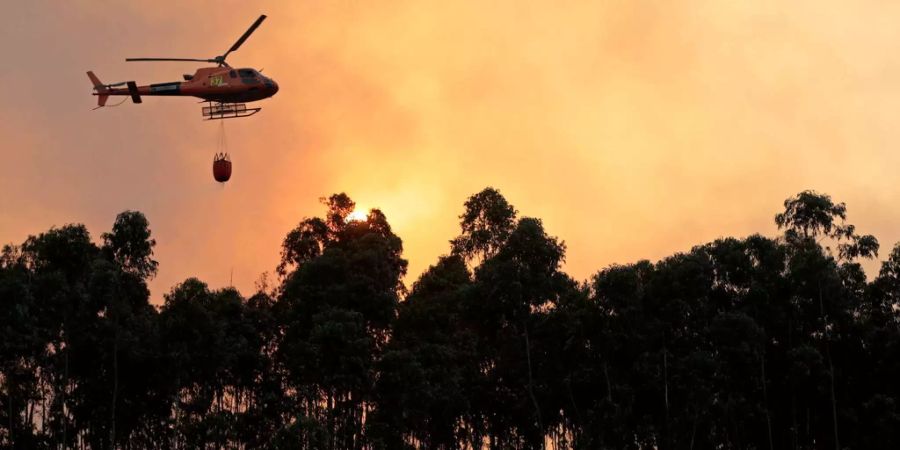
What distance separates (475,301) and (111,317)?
918 inches

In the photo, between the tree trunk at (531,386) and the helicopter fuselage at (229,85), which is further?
the tree trunk at (531,386)

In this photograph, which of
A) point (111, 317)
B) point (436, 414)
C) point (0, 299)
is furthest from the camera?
point (436, 414)

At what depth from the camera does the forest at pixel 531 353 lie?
67938 mm

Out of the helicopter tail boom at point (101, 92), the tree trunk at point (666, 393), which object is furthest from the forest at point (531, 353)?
the helicopter tail boom at point (101, 92)

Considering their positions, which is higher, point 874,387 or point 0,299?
point 0,299

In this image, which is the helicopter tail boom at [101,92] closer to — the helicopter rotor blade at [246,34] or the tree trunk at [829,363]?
the helicopter rotor blade at [246,34]

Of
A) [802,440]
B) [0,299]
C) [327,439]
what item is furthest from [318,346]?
[802,440]

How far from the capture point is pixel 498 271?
234ft

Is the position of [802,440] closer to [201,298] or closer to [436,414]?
[436,414]

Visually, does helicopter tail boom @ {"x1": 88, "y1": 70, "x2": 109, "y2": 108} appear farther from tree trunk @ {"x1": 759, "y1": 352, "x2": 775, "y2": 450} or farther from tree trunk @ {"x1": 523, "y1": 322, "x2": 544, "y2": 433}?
tree trunk @ {"x1": 759, "y1": 352, "x2": 775, "y2": 450}

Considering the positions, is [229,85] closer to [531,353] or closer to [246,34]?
[246,34]

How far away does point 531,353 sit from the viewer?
2876 inches

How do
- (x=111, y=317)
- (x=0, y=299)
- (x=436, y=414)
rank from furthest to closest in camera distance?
(x=436, y=414) → (x=111, y=317) → (x=0, y=299)

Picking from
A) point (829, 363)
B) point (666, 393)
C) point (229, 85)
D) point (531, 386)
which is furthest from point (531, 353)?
point (229, 85)
